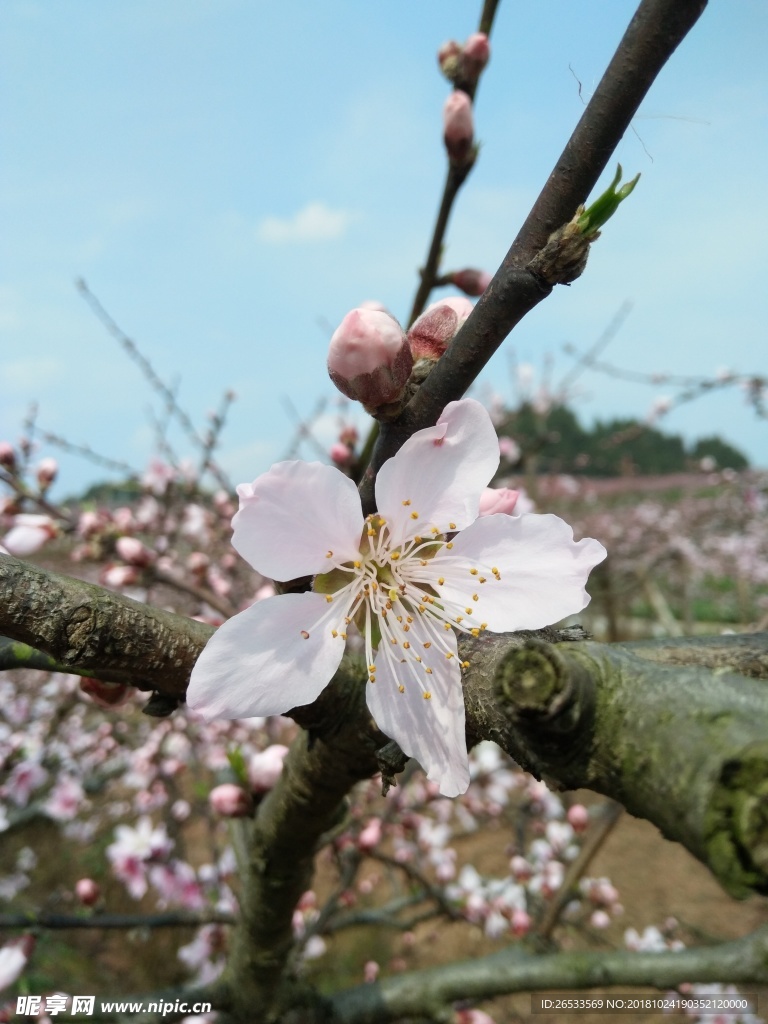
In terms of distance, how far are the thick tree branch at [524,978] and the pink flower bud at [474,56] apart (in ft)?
7.69

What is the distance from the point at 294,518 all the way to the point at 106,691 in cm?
42

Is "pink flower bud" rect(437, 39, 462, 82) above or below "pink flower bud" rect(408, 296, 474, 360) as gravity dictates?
above

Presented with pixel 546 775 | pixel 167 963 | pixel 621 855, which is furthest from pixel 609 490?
pixel 546 775

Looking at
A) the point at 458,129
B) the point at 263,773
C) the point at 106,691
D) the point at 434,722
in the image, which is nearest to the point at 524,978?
the point at 263,773

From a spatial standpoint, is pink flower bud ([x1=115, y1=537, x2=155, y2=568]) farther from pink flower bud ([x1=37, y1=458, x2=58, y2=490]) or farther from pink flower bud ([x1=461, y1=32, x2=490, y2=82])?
pink flower bud ([x1=461, y1=32, x2=490, y2=82])

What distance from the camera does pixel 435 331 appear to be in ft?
2.82

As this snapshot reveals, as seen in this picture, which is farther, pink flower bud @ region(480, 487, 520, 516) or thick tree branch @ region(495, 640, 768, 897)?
pink flower bud @ region(480, 487, 520, 516)

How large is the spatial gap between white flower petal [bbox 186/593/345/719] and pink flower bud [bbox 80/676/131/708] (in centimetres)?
26

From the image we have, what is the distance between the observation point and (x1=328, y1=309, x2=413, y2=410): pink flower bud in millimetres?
768

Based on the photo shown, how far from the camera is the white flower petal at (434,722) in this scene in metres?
0.79

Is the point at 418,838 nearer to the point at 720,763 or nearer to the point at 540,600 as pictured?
the point at 540,600

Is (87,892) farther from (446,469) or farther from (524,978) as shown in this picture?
(446,469)

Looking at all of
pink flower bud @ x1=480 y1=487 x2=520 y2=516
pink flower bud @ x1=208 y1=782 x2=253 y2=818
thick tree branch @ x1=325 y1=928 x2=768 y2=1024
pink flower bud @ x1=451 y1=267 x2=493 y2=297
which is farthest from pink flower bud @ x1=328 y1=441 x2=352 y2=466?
thick tree branch @ x1=325 y1=928 x2=768 y2=1024

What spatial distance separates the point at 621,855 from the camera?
612 centimetres
